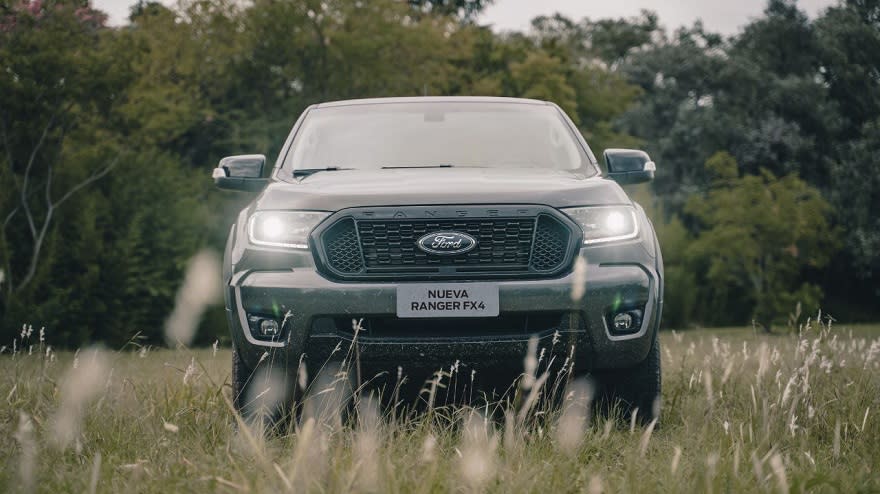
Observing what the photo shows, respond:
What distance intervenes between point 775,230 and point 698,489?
2767 centimetres

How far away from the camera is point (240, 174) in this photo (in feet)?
19.4

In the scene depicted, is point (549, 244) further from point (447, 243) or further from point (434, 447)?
point (434, 447)

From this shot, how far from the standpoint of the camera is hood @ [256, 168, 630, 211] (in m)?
4.66

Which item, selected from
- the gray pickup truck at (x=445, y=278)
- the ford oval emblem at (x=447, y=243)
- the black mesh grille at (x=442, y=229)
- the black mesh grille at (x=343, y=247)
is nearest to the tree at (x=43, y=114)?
the gray pickup truck at (x=445, y=278)

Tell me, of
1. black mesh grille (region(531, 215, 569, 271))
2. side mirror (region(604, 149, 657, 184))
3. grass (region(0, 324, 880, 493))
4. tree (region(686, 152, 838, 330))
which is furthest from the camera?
tree (region(686, 152, 838, 330))

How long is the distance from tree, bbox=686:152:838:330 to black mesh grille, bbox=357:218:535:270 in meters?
25.7

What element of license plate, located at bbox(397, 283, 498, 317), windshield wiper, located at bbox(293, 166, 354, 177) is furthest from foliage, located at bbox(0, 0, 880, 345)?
license plate, located at bbox(397, 283, 498, 317)

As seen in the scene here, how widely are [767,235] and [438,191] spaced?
26777 millimetres

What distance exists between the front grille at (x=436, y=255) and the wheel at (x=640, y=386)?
777 mm

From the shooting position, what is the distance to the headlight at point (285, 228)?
4.68m

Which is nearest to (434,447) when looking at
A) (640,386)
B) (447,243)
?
(447,243)

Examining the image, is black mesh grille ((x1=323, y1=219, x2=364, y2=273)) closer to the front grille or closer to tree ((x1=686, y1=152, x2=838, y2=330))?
the front grille

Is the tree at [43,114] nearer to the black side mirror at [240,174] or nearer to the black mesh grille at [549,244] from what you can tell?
the black side mirror at [240,174]

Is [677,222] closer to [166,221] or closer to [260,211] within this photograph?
[166,221]
